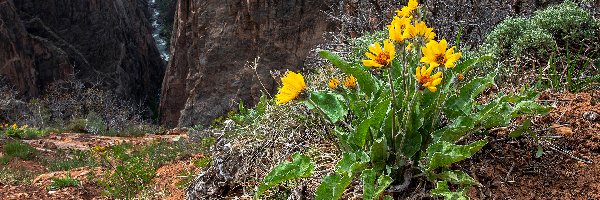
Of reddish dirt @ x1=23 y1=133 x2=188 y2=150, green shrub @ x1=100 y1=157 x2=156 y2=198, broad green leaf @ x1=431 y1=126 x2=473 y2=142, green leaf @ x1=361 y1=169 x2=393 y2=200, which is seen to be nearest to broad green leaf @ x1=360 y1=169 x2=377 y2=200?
green leaf @ x1=361 y1=169 x2=393 y2=200

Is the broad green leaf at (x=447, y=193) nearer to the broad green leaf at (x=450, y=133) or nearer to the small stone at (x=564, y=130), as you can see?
the broad green leaf at (x=450, y=133)

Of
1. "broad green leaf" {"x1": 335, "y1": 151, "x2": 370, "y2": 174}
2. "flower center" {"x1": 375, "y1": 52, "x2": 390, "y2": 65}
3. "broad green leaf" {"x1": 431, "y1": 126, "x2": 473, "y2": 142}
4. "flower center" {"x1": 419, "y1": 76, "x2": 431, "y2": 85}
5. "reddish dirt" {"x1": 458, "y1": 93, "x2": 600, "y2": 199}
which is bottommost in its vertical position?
"reddish dirt" {"x1": 458, "y1": 93, "x2": 600, "y2": 199}

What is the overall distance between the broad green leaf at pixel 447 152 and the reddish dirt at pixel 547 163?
0.24 m

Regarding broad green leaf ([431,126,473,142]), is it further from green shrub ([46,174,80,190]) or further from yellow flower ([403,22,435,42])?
green shrub ([46,174,80,190])

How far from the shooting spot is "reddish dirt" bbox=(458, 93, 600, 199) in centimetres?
200

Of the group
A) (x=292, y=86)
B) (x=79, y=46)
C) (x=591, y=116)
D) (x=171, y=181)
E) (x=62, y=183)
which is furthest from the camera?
(x=79, y=46)

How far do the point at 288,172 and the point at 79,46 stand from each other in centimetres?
3427

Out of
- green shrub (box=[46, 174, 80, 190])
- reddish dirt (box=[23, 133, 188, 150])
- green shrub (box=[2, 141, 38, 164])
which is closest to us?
green shrub (box=[46, 174, 80, 190])

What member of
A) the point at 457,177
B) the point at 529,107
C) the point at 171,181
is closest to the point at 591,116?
the point at 529,107

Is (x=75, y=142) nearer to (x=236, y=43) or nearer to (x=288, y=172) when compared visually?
(x=288, y=172)

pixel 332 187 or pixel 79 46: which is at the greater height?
pixel 79 46

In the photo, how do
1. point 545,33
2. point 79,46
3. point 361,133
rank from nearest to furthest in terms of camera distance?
point 361,133 → point 545,33 → point 79,46

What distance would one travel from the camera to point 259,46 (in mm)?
19953

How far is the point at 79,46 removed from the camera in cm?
3338
